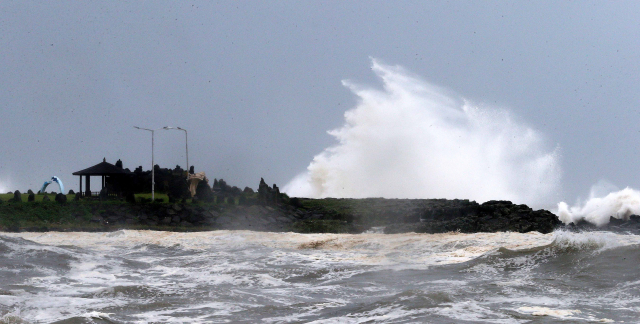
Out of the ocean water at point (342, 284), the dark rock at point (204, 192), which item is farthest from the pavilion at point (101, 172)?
the ocean water at point (342, 284)

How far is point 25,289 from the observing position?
1269 cm

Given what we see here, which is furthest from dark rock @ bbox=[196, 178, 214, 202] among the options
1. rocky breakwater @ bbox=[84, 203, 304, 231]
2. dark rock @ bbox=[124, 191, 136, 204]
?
dark rock @ bbox=[124, 191, 136, 204]

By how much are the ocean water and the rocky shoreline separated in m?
18.6

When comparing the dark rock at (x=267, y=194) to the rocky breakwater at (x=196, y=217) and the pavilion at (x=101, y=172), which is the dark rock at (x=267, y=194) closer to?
the rocky breakwater at (x=196, y=217)

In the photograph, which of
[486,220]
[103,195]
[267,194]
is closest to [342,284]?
[486,220]

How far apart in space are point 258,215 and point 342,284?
3053 centimetres

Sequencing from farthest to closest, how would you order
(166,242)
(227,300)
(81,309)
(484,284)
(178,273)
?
(166,242) → (178,273) → (484,284) → (227,300) → (81,309)

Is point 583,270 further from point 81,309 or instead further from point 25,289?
point 25,289

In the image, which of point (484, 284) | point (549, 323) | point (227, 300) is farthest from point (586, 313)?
point (227, 300)

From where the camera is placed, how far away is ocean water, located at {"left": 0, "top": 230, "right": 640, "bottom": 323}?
9867 mm

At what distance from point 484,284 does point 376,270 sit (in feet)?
11.5

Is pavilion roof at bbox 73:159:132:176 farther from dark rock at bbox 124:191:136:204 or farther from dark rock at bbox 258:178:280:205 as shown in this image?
dark rock at bbox 258:178:280:205

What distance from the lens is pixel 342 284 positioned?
13.5m

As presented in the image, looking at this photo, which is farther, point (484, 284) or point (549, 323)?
point (484, 284)
